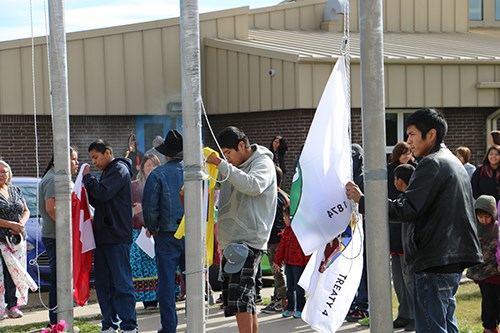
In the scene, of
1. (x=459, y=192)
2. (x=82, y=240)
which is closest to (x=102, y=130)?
(x=82, y=240)

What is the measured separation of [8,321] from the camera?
10.6 meters

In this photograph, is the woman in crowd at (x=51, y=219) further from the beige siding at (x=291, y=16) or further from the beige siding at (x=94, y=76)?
→ the beige siding at (x=291, y=16)

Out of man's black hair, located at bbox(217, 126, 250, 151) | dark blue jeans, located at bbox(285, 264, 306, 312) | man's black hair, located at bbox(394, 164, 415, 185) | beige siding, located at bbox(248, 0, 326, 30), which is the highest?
beige siding, located at bbox(248, 0, 326, 30)

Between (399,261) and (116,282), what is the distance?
2.86m

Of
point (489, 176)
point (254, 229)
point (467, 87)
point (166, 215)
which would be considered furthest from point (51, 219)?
point (467, 87)

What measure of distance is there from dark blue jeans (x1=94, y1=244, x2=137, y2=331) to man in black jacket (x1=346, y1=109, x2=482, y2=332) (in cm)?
344

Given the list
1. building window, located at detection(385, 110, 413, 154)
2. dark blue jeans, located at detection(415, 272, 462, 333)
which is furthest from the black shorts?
building window, located at detection(385, 110, 413, 154)

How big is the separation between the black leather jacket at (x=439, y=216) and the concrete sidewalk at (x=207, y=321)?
3.48 metres

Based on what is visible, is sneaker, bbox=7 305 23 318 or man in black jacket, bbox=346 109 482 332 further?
sneaker, bbox=7 305 23 318

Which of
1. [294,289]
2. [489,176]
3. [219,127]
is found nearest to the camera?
[294,289]

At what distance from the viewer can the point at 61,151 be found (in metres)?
7.24

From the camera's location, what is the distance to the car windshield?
12.5 metres

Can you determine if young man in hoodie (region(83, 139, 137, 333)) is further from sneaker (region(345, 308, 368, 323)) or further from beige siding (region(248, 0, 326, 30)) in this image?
beige siding (region(248, 0, 326, 30))

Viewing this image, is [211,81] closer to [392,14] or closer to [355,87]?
[355,87]
